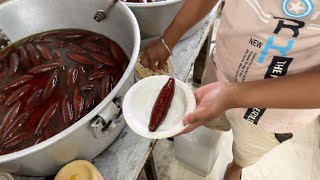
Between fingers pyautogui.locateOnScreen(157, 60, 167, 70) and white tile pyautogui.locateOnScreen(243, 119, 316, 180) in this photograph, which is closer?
fingers pyautogui.locateOnScreen(157, 60, 167, 70)

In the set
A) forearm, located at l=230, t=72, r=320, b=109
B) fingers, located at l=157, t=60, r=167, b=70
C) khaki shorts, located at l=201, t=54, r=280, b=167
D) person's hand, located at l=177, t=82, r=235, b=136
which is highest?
forearm, located at l=230, t=72, r=320, b=109

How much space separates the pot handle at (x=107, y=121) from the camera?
2.23 ft

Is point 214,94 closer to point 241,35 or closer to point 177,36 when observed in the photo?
point 241,35

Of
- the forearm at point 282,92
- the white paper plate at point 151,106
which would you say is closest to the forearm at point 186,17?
the white paper plate at point 151,106

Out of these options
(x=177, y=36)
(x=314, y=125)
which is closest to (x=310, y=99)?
(x=177, y=36)

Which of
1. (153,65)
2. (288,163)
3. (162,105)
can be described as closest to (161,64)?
(153,65)

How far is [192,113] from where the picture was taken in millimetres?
728

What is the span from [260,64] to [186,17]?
0.33 meters

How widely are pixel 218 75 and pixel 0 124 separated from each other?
78 centimetres

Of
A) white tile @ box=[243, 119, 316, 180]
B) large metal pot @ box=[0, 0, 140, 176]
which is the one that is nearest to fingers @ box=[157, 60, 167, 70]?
large metal pot @ box=[0, 0, 140, 176]

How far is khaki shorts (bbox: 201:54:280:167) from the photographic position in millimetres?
1082

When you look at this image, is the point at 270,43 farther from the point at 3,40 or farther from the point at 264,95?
the point at 3,40

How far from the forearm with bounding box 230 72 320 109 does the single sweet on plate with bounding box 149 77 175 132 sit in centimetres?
18

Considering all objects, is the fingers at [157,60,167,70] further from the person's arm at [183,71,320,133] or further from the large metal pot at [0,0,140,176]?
the person's arm at [183,71,320,133]
